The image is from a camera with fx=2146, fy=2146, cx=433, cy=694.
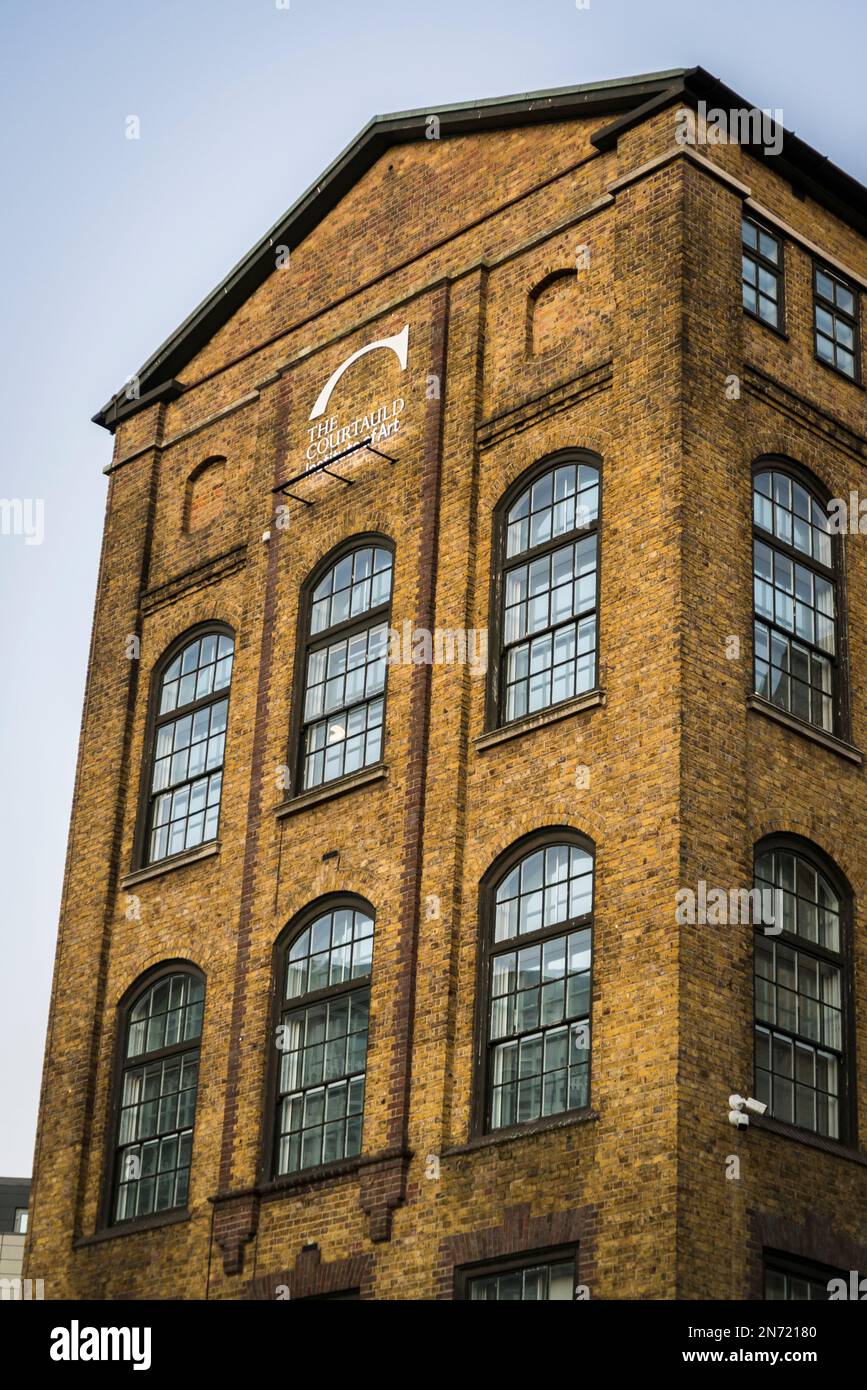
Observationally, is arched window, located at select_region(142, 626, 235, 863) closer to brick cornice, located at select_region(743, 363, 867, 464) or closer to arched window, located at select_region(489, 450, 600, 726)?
arched window, located at select_region(489, 450, 600, 726)

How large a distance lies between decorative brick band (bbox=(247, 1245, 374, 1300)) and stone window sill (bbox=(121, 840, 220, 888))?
215 inches

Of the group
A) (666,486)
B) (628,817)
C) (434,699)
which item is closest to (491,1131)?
(628,817)

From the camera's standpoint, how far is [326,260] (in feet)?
95.5

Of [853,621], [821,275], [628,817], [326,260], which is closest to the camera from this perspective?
[628,817]

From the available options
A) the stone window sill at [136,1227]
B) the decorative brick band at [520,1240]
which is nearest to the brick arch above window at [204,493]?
the stone window sill at [136,1227]

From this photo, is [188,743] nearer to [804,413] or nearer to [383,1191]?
[383,1191]

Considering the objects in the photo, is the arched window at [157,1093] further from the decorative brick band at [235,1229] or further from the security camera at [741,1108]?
the security camera at [741,1108]

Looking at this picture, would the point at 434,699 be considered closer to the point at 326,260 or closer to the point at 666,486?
the point at 666,486

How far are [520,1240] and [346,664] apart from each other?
26.3ft

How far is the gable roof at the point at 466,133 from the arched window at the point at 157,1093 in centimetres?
927

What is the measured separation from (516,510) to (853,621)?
400cm

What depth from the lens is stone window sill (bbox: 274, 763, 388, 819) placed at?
24156mm

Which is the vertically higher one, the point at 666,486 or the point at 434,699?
the point at 666,486
